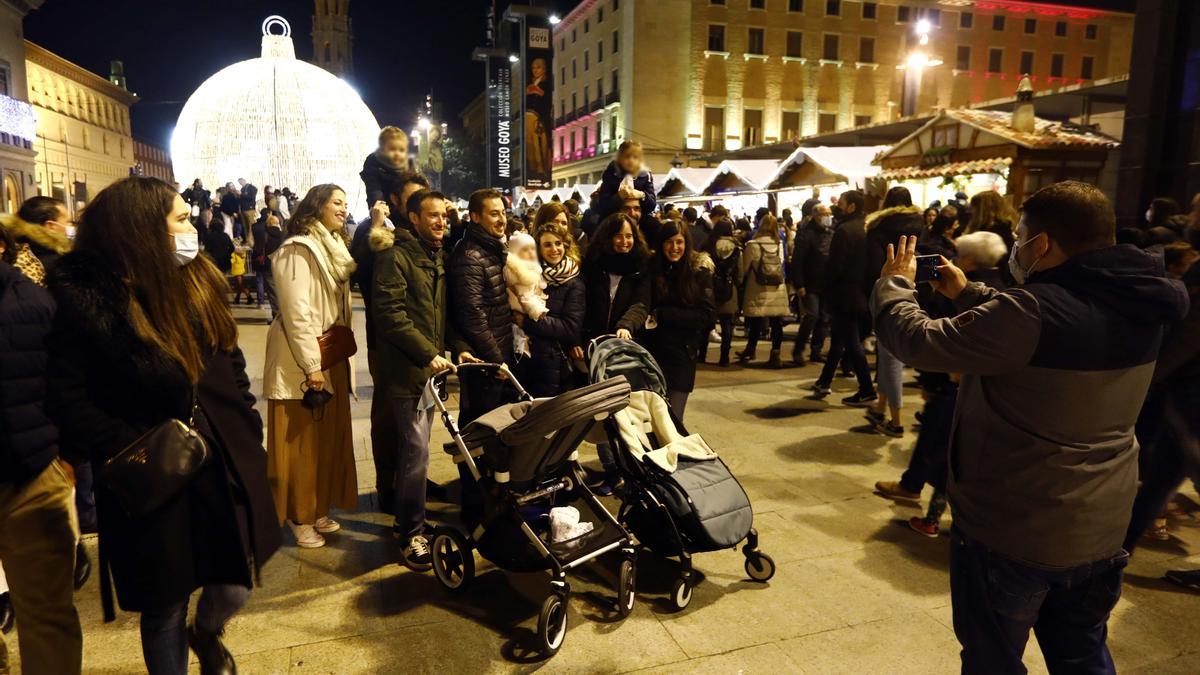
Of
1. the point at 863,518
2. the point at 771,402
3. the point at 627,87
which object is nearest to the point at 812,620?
the point at 863,518

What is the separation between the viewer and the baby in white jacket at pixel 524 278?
14.3 feet

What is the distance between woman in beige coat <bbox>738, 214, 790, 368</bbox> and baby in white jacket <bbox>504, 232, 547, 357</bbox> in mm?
5214

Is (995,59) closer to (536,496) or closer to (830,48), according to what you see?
(830,48)

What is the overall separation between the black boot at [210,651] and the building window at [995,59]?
169 ft

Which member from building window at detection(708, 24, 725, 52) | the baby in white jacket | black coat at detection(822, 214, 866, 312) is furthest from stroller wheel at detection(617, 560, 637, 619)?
building window at detection(708, 24, 725, 52)

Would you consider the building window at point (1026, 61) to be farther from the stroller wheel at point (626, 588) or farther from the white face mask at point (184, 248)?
the white face mask at point (184, 248)

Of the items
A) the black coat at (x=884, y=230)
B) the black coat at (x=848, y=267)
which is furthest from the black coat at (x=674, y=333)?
the black coat at (x=848, y=267)

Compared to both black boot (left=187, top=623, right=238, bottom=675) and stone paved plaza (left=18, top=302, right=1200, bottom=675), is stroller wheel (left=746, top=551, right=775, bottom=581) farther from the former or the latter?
black boot (left=187, top=623, right=238, bottom=675)

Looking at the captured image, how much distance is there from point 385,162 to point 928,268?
13.4 ft

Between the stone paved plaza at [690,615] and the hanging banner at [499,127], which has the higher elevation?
the hanging banner at [499,127]

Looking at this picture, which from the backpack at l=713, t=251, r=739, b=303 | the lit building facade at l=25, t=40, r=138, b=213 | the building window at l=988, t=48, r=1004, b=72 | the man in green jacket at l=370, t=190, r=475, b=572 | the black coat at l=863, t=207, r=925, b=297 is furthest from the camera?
the lit building facade at l=25, t=40, r=138, b=213

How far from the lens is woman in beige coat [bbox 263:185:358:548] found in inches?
147

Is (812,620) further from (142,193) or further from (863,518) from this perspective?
(142,193)

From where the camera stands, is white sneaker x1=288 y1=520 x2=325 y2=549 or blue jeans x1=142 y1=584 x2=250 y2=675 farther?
white sneaker x1=288 y1=520 x2=325 y2=549
